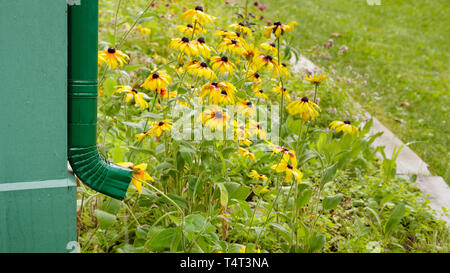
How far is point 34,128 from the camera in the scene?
107 cm

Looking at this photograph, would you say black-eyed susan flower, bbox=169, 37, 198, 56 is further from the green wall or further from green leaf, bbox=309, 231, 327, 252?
green leaf, bbox=309, 231, 327, 252

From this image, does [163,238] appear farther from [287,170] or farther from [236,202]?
[287,170]

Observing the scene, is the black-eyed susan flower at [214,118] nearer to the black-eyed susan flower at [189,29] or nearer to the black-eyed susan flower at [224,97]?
the black-eyed susan flower at [224,97]

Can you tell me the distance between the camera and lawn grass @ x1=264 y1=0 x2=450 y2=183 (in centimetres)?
379

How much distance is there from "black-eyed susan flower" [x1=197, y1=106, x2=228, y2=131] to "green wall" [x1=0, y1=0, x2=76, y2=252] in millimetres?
584

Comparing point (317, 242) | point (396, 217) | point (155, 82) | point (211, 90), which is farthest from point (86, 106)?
point (396, 217)

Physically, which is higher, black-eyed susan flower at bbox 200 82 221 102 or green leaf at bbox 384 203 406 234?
black-eyed susan flower at bbox 200 82 221 102

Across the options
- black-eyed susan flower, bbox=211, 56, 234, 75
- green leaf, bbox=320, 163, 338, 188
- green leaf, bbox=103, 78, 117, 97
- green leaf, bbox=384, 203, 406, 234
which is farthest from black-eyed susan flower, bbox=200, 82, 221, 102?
green leaf, bbox=384, 203, 406, 234

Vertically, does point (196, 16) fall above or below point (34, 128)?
above

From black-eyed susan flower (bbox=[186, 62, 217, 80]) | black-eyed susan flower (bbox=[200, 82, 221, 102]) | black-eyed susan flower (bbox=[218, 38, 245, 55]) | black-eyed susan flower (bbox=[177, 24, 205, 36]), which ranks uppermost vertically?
black-eyed susan flower (bbox=[177, 24, 205, 36])

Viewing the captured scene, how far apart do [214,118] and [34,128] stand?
2.23 feet

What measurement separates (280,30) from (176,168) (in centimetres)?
70

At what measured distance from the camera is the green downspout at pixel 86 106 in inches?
42.7

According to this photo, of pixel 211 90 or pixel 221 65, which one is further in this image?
pixel 221 65
